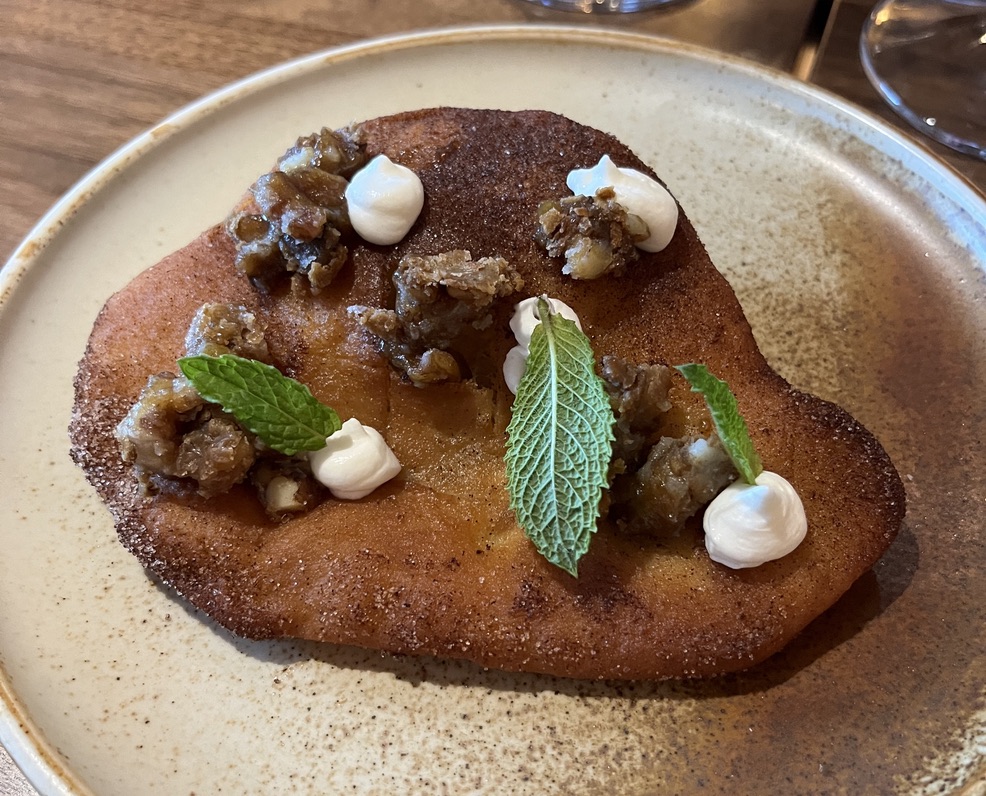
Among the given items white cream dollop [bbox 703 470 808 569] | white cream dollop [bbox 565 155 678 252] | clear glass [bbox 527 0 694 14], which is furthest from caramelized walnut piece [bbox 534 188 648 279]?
clear glass [bbox 527 0 694 14]

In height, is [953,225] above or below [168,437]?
above

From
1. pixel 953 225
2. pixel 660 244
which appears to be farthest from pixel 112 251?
pixel 953 225

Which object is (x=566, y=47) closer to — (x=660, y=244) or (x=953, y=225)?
(x=660, y=244)

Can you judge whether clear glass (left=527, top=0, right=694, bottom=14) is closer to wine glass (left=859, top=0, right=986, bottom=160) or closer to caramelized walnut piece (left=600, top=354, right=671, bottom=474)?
wine glass (left=859, top=0, right=986, bottom=160)

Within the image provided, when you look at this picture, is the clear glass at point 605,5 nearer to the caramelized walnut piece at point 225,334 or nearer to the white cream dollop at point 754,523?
the caramelized walnut piece at point 225,334

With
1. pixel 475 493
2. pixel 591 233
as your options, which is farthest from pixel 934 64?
pixel 475 493

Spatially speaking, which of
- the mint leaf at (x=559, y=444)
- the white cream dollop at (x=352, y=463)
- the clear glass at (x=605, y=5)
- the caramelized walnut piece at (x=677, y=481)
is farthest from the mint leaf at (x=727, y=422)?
the clear glass at (x=605, y=5)

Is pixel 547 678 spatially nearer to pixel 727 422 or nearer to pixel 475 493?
pixel 475 493
